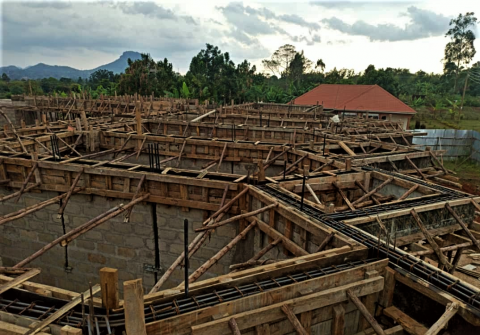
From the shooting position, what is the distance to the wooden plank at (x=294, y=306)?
4277 millimetres

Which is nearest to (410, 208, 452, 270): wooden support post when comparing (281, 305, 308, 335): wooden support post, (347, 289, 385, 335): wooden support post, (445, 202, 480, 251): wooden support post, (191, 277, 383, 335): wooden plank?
(445, 202, 480, 251): wooden support post

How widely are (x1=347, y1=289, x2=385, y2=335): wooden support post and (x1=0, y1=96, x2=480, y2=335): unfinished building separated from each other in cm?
2

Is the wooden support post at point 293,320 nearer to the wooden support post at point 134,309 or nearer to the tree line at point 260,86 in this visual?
the wooden support post at point 134,309

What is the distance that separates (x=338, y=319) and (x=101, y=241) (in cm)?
769

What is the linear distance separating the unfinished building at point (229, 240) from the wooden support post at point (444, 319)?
0.6 inches

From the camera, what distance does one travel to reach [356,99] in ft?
141


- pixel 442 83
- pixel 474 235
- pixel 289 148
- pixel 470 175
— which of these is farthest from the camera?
pixel 442 83

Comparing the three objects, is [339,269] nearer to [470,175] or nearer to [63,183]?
[63,183]

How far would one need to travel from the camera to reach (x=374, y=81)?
5544 centimetres

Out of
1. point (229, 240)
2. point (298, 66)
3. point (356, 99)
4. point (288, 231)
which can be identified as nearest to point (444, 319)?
point (288, 231)

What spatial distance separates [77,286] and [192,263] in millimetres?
3986

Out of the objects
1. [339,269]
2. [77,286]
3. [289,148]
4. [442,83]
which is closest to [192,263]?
[77,286]

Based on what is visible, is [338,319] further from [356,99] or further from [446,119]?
[446,119]

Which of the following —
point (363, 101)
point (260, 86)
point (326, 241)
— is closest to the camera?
point (326, 241)
